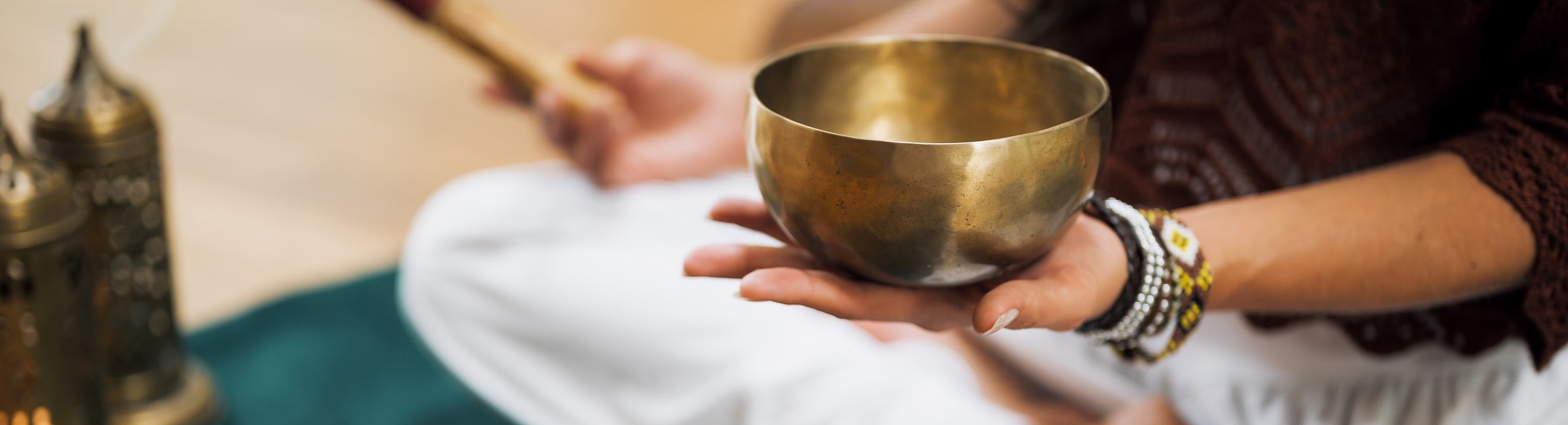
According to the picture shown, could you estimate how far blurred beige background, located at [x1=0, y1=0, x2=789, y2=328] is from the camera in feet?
5.51

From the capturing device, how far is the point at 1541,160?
0.62m

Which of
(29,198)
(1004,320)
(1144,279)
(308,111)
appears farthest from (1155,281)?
(308,111)

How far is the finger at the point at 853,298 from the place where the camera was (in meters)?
0.53

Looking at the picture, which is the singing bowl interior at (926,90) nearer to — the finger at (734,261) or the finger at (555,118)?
the finger at (734,261)

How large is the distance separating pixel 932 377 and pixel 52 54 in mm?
1846

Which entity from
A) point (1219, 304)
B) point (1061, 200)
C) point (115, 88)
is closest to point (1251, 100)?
point (1219, 304)

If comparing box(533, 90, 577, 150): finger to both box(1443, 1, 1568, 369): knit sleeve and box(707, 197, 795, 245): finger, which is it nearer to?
box(707, 197, 795, 245): finger

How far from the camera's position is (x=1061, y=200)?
54cm

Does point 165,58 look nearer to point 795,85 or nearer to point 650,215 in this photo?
point 650,215

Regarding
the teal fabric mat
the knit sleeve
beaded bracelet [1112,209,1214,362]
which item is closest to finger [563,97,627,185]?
the teal fabric mat

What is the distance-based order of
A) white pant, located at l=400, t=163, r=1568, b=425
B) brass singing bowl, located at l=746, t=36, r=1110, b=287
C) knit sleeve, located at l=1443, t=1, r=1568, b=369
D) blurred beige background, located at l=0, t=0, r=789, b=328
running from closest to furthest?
brass singing bowl, located at l=746, t=36, r=1110, b=287 → knit sleeve, located at l=1443, t=1, r=1568, b=369 → white pant, located at l=400, t=163, r=1568, b=425 → blurred beige background, located at l=0, t=0, r=789, b=328

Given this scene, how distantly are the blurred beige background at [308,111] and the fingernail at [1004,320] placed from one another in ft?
4.12

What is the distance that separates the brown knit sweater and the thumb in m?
0.25

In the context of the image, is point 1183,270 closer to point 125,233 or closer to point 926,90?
point 926,90
